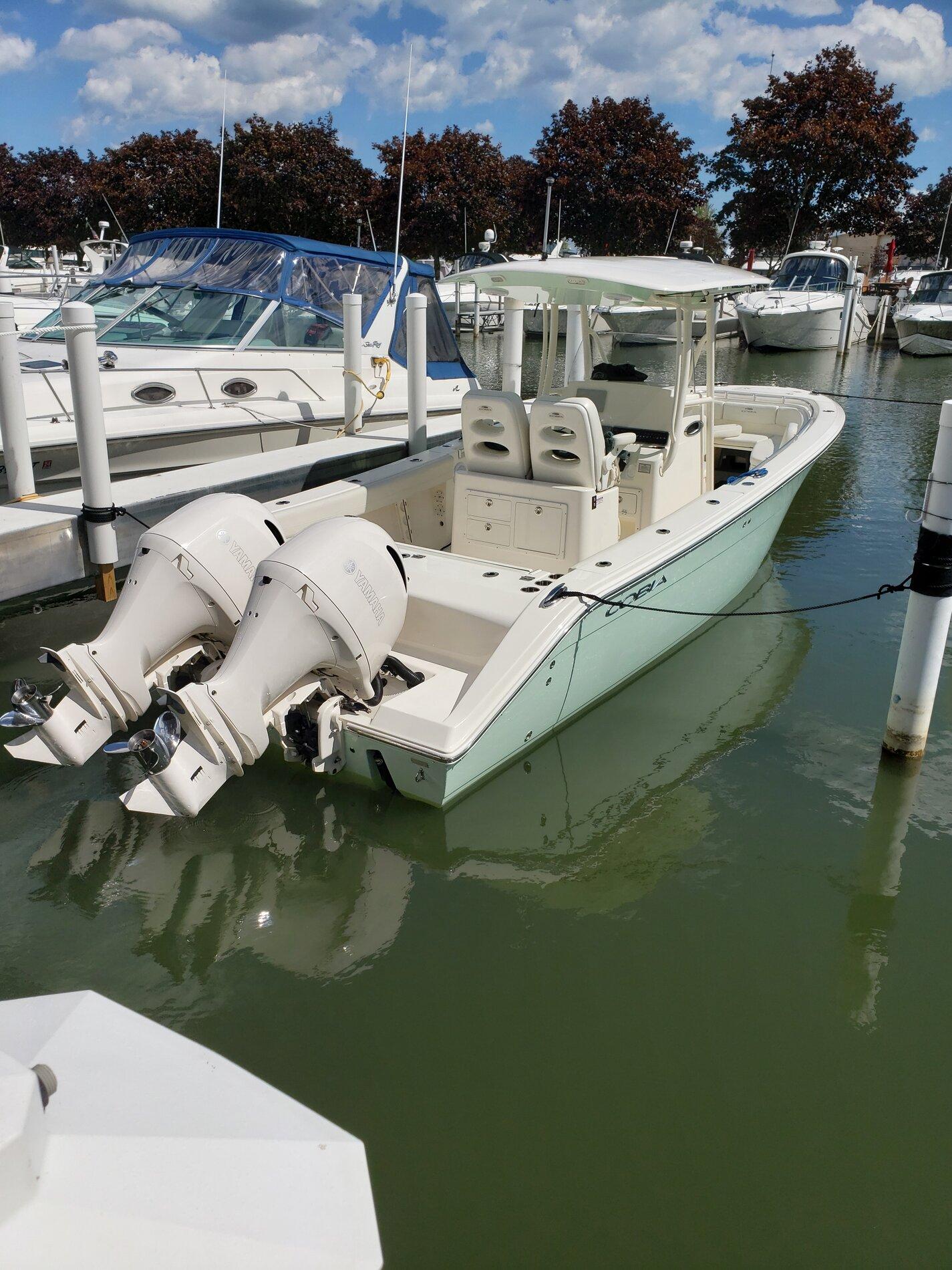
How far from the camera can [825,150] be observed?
3275 centimetres

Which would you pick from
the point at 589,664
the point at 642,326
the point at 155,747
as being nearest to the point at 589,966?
the point at 589,664

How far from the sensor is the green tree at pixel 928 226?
41.2 metres

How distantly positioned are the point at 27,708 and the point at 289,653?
1008 millimetres

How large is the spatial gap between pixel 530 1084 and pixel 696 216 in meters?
37.7

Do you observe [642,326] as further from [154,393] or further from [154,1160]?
[154,1160]

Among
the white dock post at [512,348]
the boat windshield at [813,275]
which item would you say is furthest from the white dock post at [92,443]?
the boat windshield at [813,275]

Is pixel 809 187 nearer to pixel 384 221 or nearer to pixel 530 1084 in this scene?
pixel 384 221

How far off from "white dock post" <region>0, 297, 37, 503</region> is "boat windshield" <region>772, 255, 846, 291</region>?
80.7ft

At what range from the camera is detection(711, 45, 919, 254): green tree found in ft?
107

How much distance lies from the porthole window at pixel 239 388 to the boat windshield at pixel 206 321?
45cm

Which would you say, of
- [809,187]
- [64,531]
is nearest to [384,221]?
[809,187]

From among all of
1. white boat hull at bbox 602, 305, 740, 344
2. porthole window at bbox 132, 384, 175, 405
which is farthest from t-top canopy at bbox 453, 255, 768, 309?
porthole window at bbox 132, 384, 175, 405

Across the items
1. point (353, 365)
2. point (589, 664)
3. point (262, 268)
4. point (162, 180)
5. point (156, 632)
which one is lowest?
point (589, 664)

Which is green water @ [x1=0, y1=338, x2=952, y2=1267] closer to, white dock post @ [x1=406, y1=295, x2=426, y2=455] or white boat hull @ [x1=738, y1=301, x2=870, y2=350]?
white dock post @ [x1=406, y1=295, x2=426, y2=455]
